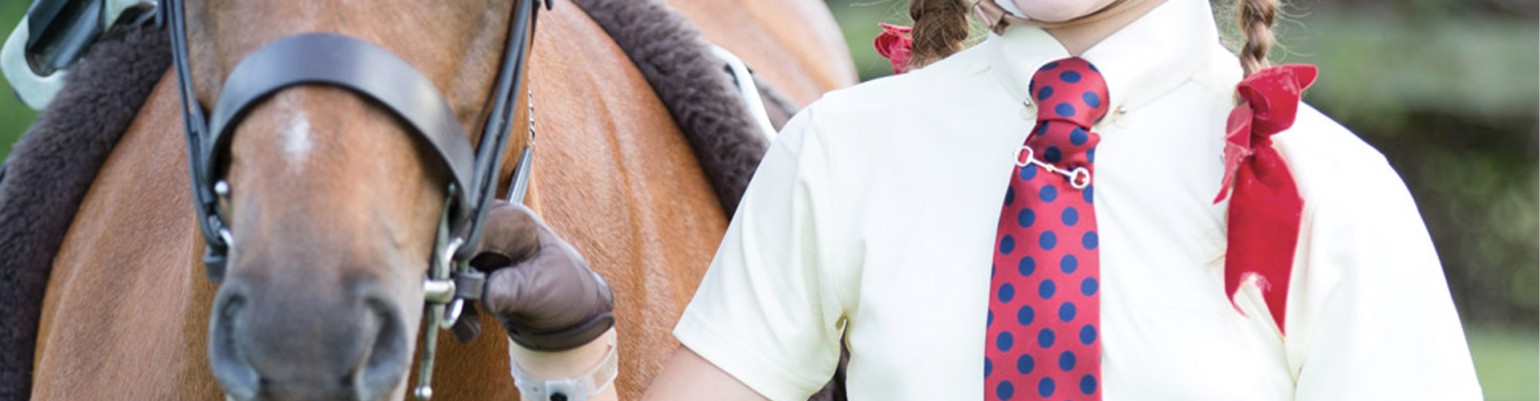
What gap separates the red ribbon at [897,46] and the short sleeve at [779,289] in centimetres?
32

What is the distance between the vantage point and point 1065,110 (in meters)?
1.75

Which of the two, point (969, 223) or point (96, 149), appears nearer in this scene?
point (969, 223)

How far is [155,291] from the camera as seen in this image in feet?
6.95

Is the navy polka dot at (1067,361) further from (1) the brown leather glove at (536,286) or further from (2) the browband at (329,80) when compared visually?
(2) the browband at (329,80)

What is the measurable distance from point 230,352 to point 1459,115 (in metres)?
7.77

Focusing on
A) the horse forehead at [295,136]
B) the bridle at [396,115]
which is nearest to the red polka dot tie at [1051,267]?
the bridle at [396,115]

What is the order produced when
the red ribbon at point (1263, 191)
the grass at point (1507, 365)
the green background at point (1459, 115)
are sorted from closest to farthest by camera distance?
the red ribbon at point (1263, 191), the grass at point (1507, 365), the green background at point (1459, 115)

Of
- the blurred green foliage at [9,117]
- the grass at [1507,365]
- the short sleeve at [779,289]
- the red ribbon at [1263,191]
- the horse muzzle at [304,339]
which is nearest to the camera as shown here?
the horse muzzle at [304,339]

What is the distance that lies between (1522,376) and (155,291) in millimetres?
6197

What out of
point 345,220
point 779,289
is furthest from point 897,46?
point 345,220

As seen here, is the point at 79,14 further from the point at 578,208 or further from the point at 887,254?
the point at 887,254

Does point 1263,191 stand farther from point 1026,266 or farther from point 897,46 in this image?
point 897,46

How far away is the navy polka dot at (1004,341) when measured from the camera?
5.68ft

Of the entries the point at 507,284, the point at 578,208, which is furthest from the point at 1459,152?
the point at 507,284
